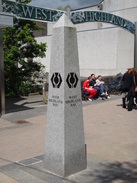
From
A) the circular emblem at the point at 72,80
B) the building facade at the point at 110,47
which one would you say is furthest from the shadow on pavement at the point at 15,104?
the building facade at the point at 110,47

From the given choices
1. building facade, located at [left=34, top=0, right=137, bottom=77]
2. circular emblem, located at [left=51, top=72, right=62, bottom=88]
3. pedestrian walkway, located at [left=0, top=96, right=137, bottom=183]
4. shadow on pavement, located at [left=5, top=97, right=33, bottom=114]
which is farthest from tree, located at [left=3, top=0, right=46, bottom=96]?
circular emblem, located at [left=51, top=72, right=62, bottom=88]

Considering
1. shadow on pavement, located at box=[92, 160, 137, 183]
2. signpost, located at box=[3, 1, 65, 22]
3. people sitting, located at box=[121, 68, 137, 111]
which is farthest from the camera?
people sitting, located at box=[121, 68, 137, 111]

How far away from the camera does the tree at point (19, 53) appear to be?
15.6 metres

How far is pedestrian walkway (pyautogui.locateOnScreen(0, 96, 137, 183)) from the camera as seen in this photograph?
199 inches

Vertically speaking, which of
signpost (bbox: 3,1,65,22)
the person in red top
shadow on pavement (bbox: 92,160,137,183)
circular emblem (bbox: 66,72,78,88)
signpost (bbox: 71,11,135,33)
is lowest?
shadow on pavement (bbox: 92,160,137,183)

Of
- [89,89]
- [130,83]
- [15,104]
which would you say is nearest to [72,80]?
[130,83]

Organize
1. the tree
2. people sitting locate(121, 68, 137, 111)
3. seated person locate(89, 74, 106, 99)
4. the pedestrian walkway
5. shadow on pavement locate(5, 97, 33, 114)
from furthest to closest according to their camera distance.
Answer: the tree
seated person locate(89, 74, 106, 99)
shadow on pavement locate(5, 97, 33, 114)
people sitting locate(121, 68, 137, 111)
the pedestrian walkway

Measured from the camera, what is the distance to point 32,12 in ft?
35.7

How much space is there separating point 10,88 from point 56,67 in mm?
11381

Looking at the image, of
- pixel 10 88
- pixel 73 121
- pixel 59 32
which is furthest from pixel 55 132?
pixel 10 88

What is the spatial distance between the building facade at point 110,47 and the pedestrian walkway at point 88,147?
34.6 feet

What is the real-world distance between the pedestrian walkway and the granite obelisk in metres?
0.29

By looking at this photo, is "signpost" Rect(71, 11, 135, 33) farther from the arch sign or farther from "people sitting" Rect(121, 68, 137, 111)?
"people sitting" Rect(121, 68, 137, 111)

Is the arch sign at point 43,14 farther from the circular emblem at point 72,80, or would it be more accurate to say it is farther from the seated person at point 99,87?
the circular emblem at point 72,80
